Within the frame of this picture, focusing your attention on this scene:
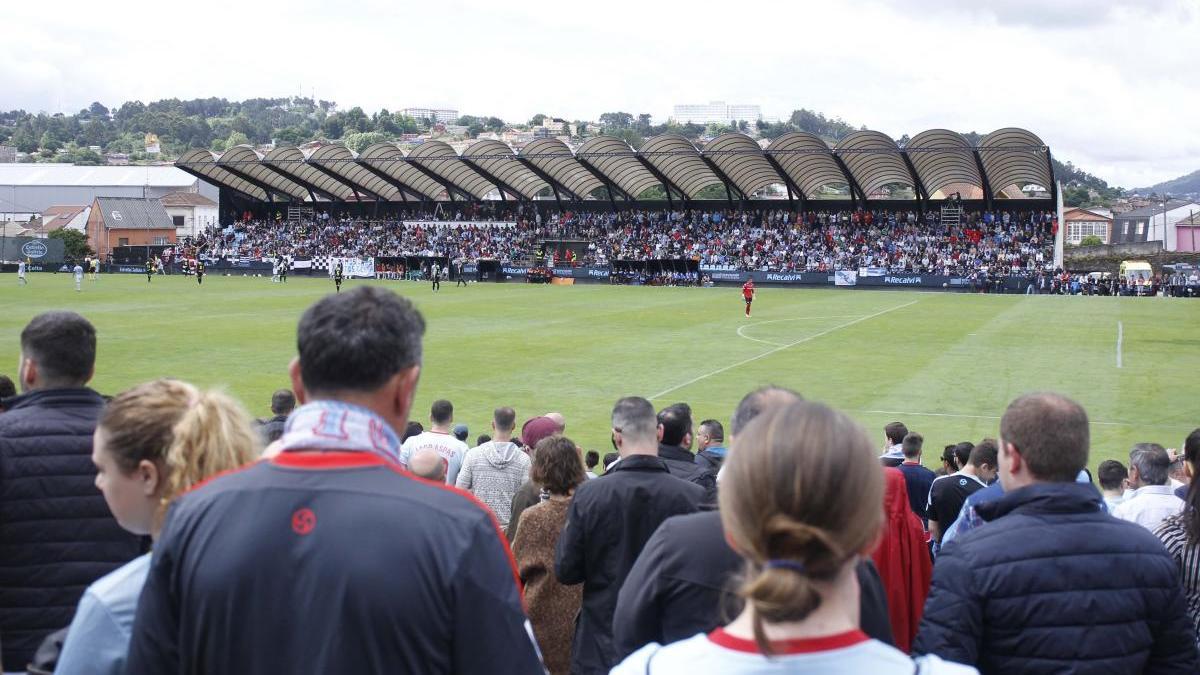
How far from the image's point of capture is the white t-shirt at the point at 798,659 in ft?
7.28

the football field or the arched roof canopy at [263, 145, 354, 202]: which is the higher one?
the arched roof canopy at [263, 145, 354, 202]

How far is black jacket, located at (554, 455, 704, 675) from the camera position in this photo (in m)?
4.97

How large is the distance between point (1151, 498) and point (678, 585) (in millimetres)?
4033

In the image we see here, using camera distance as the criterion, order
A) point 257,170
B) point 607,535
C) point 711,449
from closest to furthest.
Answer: point 607,535
point 711,449
point 257,170

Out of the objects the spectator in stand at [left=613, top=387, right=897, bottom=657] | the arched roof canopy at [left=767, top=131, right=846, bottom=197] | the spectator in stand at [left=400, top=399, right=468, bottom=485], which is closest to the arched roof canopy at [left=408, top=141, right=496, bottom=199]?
the arched roof canopy at [left=767, top=131, right=846, bottom=197]

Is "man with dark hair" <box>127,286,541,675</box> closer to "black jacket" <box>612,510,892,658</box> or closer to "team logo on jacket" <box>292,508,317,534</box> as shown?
"team logo on jacket" <box>292,508,317,534</box>

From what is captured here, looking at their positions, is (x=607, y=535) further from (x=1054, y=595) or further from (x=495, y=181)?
(x=495, y=181)

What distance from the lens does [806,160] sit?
66.5 metres

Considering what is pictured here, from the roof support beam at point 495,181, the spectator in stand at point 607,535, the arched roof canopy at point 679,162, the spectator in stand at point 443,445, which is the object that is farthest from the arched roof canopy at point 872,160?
the spectator in stand at point 607,535

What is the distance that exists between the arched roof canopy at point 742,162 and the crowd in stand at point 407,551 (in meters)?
60.0

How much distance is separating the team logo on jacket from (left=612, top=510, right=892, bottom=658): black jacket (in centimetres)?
138

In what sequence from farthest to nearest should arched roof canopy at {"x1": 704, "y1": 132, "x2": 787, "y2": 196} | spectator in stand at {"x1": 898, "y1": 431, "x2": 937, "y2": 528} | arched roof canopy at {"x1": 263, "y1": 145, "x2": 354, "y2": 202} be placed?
1. arched roof canopy at {"x1": 263, "y1": 145, "x2": 354, "y2": 202}
2. arched roof canopy at {"x1": 704, "y1": 132, "x2": 787, "y2": 196}
3. spectator in stand at {"x1": 898, "y1": 431, "x2": 937, "y2": 528}

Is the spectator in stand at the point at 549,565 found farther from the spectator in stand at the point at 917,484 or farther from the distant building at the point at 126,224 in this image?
the distant building at the point at 126,224

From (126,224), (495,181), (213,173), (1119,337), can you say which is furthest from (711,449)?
(126,224)
